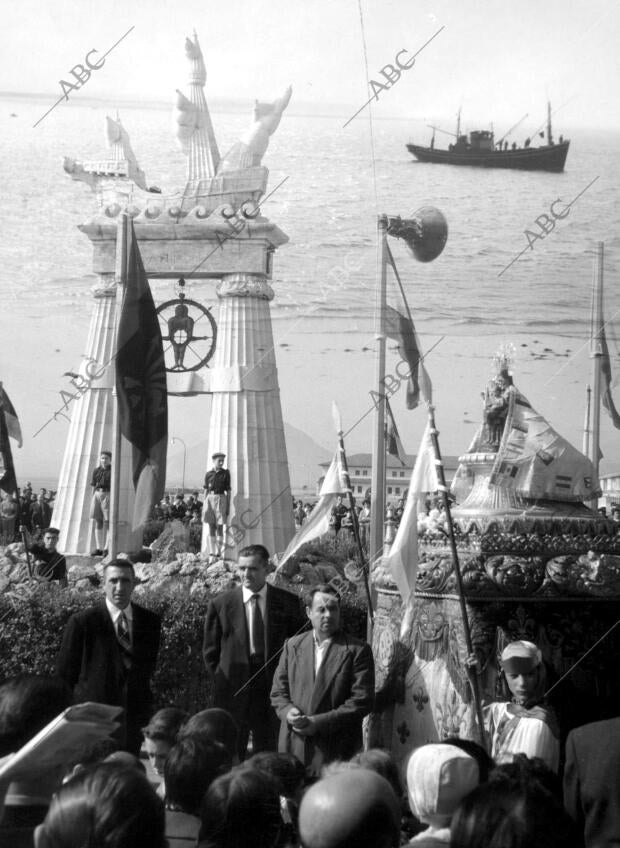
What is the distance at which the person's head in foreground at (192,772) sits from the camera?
4371mm

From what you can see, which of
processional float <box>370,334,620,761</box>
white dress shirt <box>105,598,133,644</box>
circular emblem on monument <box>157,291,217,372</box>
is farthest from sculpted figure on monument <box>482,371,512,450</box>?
circular emblem on monument <box>157,291,217,372</box>

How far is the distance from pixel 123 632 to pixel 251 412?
618 inches

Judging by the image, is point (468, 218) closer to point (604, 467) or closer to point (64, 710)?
point (604, 467)

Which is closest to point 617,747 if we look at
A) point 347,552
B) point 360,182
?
point 347,552

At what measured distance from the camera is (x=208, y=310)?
24.9 metres

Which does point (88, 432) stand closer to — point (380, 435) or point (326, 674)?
point (380, 435)

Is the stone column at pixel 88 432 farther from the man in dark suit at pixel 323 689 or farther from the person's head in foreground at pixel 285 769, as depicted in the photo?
the person's head in foreground at pixel 285 769

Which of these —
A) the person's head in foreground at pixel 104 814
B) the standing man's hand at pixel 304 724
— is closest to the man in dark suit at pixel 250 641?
the standing man's hand at pixel 304 724

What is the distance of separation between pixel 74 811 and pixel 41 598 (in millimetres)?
7454

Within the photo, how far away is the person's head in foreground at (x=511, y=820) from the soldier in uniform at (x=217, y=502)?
1793 centimetres

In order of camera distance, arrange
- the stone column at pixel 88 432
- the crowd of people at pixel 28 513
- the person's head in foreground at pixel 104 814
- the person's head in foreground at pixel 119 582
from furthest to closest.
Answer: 1. the stone column at pixel 88 432
2. the crowd of people at pixel 28 513
3. the person's head in foreground at pixel 119 582
4. the person's head in foreground at pixel 104 814

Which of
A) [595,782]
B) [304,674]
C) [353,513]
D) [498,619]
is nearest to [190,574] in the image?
[353,513]

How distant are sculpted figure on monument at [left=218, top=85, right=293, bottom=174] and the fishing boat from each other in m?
2.78

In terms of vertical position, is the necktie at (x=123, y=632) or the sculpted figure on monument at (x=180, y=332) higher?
the sculpted figure on monument at (x=180, y=332)
